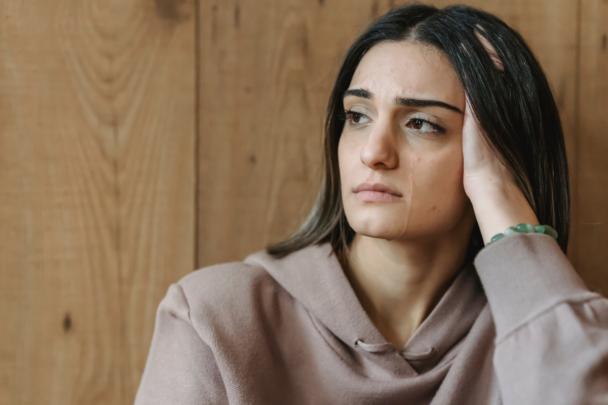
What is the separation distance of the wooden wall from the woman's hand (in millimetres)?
449

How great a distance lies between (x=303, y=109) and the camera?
4.54 feet

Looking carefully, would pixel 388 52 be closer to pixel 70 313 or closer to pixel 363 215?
pixel 363 215

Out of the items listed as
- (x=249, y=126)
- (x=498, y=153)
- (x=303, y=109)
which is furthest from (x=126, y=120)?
(x=498, y=153)

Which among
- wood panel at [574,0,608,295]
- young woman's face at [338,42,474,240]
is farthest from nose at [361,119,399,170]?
wood panel at [574,0,608,295]

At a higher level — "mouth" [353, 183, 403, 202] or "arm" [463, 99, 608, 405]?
"mouth" [353, 183, 403, 202]

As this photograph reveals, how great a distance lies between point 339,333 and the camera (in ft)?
3.52

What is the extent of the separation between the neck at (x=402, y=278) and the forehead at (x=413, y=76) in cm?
30

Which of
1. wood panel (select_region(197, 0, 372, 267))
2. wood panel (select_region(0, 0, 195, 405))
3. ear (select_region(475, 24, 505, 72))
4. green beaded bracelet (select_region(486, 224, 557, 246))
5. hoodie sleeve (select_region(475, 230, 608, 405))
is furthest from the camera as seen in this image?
wood panel (select_region(197, 0, 372, 267))

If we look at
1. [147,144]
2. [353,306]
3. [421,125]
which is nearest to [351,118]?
[421,125]

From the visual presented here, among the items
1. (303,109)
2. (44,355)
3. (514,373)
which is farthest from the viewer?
(303,109)

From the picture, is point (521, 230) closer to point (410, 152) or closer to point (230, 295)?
point (410, 152)

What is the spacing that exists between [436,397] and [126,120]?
90 centimetres

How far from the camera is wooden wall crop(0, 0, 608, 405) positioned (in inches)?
48.9

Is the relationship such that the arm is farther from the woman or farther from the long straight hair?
the long straight hair
